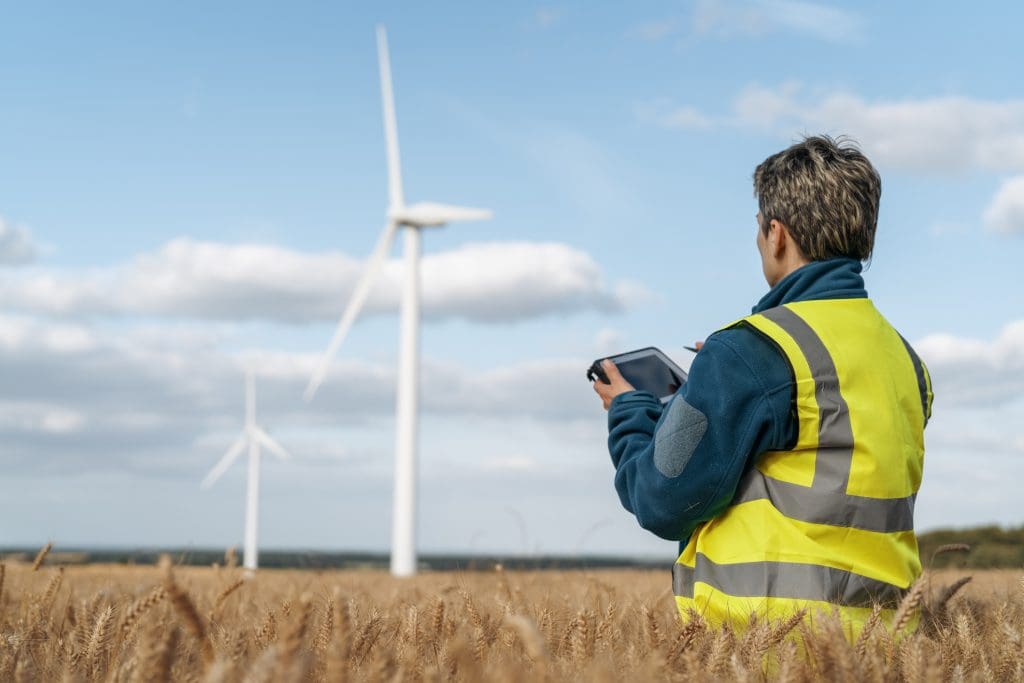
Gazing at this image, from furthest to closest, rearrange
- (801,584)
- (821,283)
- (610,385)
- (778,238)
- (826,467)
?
1. (610,385)
2. (778,238)
3. (821,283)
4. (826,467)
5. (801,584)

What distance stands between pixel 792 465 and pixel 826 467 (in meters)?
0.12

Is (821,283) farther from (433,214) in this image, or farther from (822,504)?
(433,214)

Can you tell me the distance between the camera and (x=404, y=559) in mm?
27391

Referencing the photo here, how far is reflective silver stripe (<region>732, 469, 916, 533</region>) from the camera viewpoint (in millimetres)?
3639

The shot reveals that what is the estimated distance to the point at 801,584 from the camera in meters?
3.58

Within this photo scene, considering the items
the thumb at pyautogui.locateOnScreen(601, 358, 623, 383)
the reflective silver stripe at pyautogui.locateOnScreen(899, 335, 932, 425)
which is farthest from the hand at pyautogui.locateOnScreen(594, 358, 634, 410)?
the reflective silver stripe at pyautogui.locateOnScreen(899, 335, 932, 425)

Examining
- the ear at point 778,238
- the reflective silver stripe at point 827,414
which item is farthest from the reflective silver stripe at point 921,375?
the reflective silver stripe at point 827,414

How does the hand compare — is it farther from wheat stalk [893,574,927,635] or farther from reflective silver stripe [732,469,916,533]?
wheat stalk [893,574,927,635]

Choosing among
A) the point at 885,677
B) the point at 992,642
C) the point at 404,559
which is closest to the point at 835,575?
the point at 992,642

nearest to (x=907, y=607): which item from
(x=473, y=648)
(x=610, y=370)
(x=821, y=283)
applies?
(x=473, y=648)

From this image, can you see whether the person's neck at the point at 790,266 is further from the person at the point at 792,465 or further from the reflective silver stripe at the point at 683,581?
the reflective silver stripe at the point at 683,581

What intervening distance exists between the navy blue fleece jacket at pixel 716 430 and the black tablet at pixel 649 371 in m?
0.62

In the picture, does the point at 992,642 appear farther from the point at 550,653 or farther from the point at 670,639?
the point at 550,653

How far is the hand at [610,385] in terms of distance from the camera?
4.36 metres
